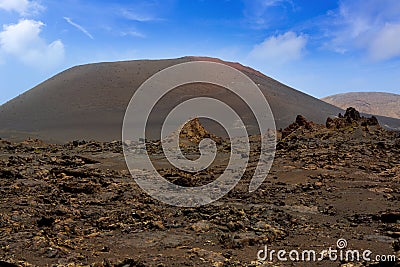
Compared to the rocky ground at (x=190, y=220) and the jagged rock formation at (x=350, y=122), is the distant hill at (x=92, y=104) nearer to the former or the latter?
the jagged rock formation at (x=350, y=122)

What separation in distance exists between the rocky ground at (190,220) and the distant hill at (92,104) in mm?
24078

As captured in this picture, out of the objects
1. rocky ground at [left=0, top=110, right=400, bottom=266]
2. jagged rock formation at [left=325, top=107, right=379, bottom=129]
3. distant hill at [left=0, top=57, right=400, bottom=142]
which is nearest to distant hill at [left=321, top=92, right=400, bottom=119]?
distant hill at [left=0, top=57, right=400, bottom=142]

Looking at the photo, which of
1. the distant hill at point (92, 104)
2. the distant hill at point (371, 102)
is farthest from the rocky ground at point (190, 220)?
the distant hill at point (371, 102)

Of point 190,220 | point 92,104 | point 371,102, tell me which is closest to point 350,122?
point 190,220

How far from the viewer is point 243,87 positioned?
2023 inches

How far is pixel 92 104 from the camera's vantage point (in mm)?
46062

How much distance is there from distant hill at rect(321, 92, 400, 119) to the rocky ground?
105m

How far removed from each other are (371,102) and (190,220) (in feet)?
417

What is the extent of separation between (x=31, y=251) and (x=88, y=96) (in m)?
46.9

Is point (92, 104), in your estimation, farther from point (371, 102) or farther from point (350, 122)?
point (371, 102)

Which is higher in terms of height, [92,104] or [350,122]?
[92,104]

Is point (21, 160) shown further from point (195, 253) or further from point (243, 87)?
point (243, 87)

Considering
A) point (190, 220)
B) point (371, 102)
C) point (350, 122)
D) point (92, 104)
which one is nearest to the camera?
point (190, 220)

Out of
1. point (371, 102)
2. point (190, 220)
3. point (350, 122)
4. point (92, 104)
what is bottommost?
point (190, 220)
